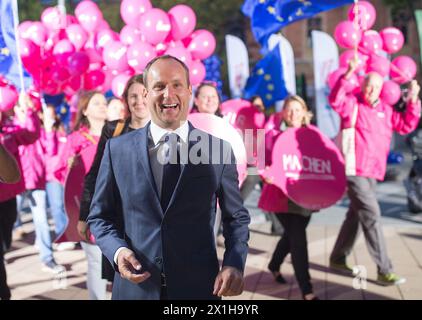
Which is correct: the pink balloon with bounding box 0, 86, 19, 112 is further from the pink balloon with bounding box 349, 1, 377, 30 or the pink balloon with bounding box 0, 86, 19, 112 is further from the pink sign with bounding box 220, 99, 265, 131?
the pink balloon with bounding box 349, 1, 377, 30

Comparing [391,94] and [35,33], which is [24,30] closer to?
[35,33]

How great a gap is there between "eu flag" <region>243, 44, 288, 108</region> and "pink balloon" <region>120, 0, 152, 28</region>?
216cm

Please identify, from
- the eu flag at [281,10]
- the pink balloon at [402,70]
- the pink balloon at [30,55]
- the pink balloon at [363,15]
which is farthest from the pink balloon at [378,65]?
the pink balloon at [30,55]

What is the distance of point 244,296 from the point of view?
19.5ft

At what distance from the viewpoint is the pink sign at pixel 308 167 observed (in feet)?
19.2

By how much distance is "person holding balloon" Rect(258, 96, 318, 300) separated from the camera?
18.6ft

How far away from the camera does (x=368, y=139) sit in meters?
6.28

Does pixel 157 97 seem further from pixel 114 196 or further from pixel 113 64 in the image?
pixel 113 64

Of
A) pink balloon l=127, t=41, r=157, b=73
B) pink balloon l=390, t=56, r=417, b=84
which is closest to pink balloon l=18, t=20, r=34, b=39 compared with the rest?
pink balloon l=127, t=41, r=157, b=73

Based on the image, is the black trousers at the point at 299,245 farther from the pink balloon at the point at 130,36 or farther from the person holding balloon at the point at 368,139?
the pink balloon at the point at 130,36

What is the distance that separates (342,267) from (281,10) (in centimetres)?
330

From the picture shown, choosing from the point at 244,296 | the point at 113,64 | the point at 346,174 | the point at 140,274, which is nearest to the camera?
the point at 140,274
